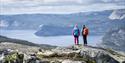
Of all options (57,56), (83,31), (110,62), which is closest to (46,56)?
(57,56)

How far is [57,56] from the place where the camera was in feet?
126

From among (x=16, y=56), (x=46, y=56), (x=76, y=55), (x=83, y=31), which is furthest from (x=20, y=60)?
(x=83, y=31)

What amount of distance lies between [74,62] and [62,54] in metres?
3.79

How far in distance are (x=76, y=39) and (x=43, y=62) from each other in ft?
50.5

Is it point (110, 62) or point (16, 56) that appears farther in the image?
point (110, 62)

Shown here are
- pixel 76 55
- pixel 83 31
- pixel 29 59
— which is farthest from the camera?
pixel 83 31

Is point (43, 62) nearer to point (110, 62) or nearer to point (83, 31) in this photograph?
point (110, 62)

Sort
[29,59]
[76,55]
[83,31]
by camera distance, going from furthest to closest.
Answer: [83,31] → [76,55] → [29,59]

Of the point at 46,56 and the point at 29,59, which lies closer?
the point at 29,59

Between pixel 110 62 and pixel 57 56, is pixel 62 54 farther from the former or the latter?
→ pixel 110 62

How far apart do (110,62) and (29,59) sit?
9.23 metres

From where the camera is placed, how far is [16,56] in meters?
35.3

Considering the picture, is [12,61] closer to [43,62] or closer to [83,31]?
[43,62]

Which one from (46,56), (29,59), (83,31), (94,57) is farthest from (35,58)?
(83,31)
